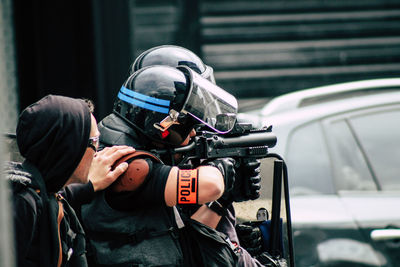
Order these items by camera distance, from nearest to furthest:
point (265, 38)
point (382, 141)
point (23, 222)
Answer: point (23, 222)
point (382, 141)
point (265, 38)

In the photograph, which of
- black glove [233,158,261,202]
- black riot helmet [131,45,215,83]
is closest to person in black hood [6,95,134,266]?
black glove [233,158,261,202]

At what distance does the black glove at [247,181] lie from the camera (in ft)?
8.69

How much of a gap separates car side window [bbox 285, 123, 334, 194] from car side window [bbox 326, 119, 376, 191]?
0.20 ft

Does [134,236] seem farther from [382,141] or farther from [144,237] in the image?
[382,141]

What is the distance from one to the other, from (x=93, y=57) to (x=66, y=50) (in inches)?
11.2

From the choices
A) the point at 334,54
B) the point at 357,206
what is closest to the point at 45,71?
the point at 334,54

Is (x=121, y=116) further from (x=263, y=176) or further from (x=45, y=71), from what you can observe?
(x=45, y=71)

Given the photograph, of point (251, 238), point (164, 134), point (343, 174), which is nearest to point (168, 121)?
point (164, 134)

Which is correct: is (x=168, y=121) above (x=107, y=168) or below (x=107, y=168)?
above

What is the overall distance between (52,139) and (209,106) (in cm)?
73

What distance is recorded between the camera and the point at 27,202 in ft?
6.74

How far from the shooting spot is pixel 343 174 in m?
3.86

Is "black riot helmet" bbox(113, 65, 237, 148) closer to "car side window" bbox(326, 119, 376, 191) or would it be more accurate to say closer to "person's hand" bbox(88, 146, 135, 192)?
"person's hand" bbox(88, 146, 135, 192)

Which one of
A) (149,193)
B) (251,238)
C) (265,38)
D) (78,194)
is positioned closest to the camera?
(149,193)
